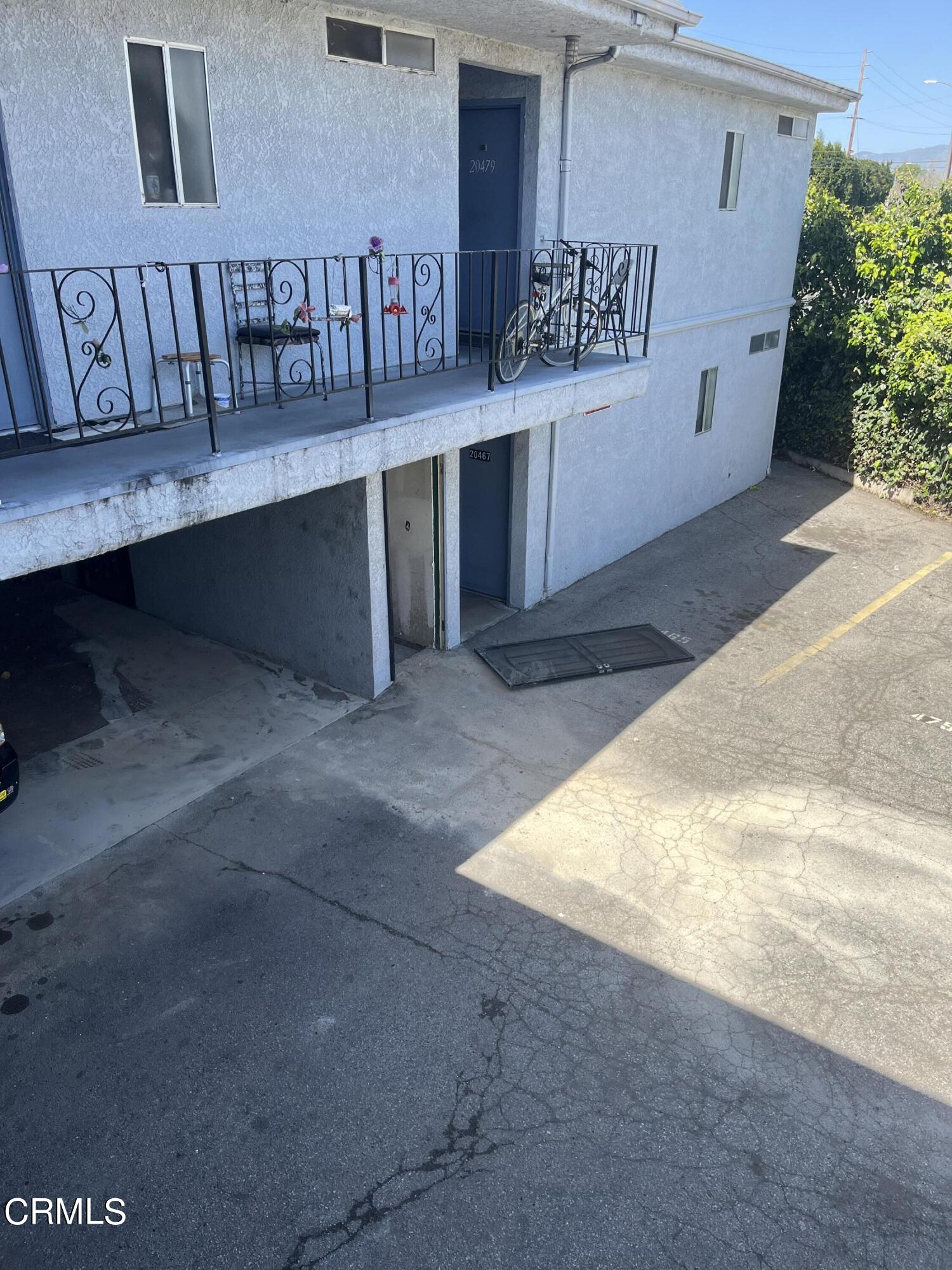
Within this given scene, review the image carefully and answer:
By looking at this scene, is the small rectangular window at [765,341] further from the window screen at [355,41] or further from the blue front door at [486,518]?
the window screen at [355,41]

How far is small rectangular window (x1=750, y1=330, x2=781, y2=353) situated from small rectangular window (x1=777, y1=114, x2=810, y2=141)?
2921 mm

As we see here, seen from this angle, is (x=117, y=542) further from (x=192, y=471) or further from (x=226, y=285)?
(x=226, y=285)

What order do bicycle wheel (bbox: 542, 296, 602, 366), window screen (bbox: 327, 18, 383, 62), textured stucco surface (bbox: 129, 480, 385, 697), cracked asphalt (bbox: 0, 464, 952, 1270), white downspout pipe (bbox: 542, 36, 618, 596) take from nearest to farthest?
cracked asphalt (bbox: 0, 464, 952, 1270) → window screen (bbox: 327, 18, 383, 62) → textured stucco surface (bbox: 129, 480, 385, 697) → bicycle wheel (bbox: 542, 296, 602, 366) → white downspout pipe (bbox: 542, 36, 618, 596)

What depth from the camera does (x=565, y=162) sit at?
9633 millimetres

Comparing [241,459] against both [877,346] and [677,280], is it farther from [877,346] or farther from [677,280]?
[877,346]

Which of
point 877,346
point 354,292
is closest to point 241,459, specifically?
point 354,292

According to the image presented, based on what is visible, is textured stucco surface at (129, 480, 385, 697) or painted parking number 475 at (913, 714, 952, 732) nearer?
textured stucco surface at (129, 480, 385, 697)

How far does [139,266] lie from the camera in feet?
16.0

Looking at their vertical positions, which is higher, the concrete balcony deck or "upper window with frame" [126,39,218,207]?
"upper window with frame" [126,39,218,207]

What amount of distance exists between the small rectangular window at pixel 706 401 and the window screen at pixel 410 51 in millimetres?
6946

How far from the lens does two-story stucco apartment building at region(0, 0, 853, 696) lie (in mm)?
5684

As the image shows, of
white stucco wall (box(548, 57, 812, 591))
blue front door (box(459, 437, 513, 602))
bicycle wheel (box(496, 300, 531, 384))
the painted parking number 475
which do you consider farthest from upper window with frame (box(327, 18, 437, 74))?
the painted parking number 475

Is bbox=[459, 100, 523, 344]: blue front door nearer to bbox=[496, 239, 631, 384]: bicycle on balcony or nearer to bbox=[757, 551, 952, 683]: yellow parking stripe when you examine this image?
bbox=[496, 239, 631, 384]: bicycle on balcony

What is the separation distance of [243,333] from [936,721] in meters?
7.11
